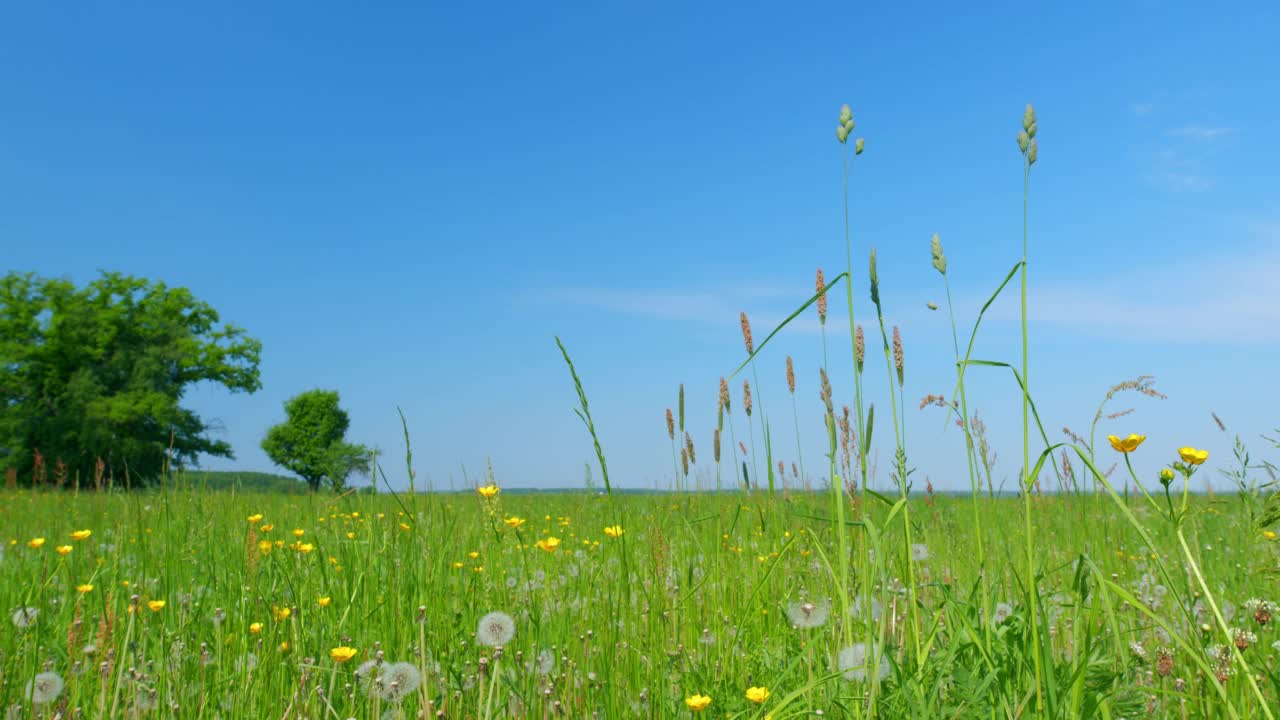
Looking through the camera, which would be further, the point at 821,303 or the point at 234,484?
the point at 234,484

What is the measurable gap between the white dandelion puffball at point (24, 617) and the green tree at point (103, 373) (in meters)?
33.5

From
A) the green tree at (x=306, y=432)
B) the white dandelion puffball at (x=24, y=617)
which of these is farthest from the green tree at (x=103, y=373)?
the white dandelion puffball at (x=24, y=617)

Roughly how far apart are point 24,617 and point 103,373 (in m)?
39.5

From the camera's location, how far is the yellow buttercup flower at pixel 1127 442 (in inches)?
67.0

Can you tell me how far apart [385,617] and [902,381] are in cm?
198

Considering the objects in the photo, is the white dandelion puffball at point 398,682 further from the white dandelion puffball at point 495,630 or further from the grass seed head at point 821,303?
the grass seed head at point 821,303

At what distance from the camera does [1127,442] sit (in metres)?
1.73

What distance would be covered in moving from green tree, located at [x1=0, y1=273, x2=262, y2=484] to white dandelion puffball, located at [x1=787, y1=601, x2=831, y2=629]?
35360 mm

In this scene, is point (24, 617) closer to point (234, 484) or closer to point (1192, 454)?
point (234, 484)

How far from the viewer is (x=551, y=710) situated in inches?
79.4

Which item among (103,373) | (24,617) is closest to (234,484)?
(24,617)

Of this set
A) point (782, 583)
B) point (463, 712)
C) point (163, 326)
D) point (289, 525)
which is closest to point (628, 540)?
point (782, 583)

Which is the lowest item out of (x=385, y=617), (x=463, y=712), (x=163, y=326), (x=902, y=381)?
(x=463, y=712)

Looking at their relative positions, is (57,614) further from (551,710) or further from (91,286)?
(91,286)
